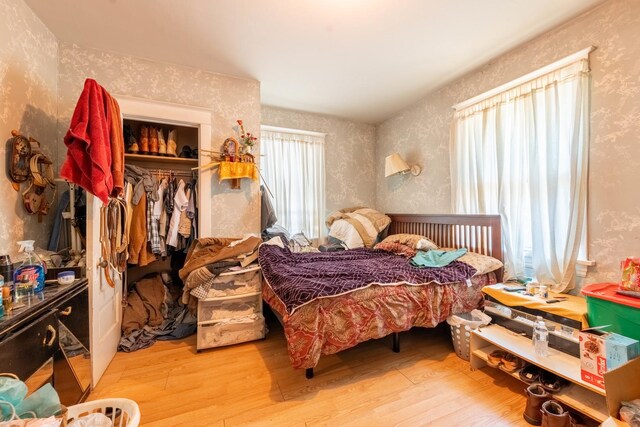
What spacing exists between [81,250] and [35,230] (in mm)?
308

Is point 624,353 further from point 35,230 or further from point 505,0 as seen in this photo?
point 35,230

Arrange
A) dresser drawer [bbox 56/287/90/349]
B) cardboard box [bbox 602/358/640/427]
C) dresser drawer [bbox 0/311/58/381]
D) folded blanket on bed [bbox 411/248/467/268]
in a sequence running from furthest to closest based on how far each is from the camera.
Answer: folded blanket on bed [bbox 411/248/467/268] < dresser drawer [bbox 56/287/90/349] < cardboard box [bbox 602/358/640/427] < dresser drawer [bbox 0/311/58/381]

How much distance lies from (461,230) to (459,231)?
3 centimetres

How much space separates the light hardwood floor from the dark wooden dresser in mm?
312

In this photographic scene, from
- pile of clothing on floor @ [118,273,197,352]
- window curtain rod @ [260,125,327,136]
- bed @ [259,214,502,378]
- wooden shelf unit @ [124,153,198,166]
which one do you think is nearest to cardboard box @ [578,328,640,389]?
bed @ [259,214,502,378]

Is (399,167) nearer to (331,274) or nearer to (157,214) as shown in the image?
(331,274)

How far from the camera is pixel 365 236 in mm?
3242

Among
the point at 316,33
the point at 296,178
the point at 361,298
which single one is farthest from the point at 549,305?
the point at 296,178

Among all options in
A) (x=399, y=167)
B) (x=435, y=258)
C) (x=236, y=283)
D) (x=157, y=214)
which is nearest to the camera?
(x=236, y=283)

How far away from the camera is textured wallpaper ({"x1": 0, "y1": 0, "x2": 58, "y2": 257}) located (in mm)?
1565

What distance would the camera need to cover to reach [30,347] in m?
1.08

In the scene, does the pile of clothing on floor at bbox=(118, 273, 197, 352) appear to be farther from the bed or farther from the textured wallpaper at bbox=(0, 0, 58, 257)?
the bed

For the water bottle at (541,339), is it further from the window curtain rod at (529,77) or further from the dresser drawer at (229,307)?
the dresser drawer at (229,307)

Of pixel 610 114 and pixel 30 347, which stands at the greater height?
pixel 610 114
